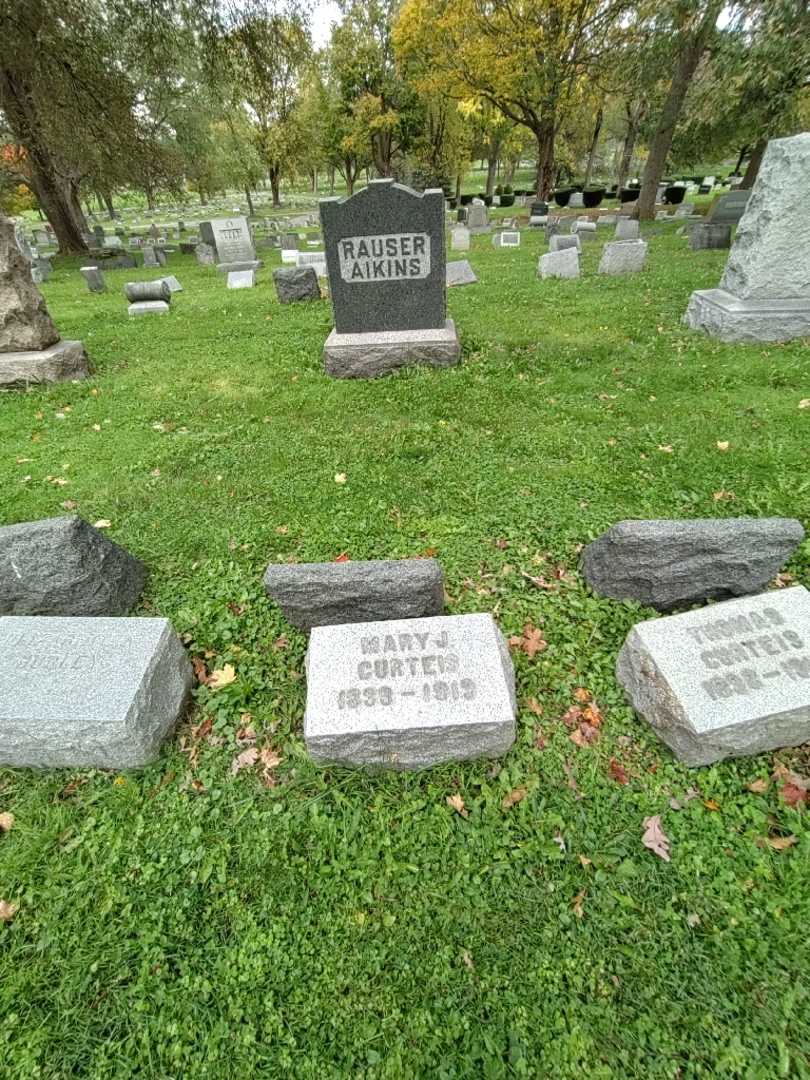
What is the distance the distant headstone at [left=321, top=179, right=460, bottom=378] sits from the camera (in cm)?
596

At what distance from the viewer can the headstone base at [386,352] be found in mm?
6371

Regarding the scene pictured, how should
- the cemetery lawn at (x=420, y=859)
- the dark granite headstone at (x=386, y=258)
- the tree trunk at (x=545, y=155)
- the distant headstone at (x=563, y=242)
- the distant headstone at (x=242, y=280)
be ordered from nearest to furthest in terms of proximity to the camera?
the cemetery lawn at (x=420, y=859)
the dark granite headstone at (x=386, y=258)
the distant headstone at (x=242, y=280)
the distant headstone at (x=563, y=242)
the tree trunk at (x=545, y=155)

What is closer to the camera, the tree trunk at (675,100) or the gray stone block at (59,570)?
the gray stone block at (59,570)

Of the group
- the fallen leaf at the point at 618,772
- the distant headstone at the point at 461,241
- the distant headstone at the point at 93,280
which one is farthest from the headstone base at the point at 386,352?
the distant headstone at the point at 461,241

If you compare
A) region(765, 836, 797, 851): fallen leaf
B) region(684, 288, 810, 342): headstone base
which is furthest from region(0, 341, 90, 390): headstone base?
region(684, 288, 810, 342): headstone base

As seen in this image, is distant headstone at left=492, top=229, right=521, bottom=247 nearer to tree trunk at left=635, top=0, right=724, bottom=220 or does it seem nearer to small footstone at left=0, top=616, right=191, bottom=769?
tree trunk at left=635, top=0, right=724, bottom=220

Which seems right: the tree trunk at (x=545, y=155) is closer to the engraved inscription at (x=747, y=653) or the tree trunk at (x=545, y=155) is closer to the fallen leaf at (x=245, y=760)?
the engraved inscription at (x=747, y=653)

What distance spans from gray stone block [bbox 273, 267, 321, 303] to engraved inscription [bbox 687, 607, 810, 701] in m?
10.1

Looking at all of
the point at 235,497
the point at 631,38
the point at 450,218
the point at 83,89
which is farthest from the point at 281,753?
the point at 450,218

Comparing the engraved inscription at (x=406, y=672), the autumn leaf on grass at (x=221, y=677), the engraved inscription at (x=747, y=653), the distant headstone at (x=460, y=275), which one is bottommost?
the autumn leaf on grass at (x=221, y=677)

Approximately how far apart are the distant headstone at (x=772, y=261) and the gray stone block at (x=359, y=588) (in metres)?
6.16

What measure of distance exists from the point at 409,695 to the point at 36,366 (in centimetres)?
704

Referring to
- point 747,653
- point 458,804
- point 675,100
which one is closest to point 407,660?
point 458,804

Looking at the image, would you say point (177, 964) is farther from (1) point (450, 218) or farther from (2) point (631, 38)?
(1) point (450, 218)
